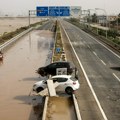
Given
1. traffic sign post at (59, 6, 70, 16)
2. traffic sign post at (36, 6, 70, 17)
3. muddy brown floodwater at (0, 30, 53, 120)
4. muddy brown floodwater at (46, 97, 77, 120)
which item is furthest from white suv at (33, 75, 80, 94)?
traffic sign post at (59, 6, 70, 16)

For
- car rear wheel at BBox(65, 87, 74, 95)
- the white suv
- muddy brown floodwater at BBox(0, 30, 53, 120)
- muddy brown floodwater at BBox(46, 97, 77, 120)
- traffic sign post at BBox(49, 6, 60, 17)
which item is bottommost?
muddy brown floodwater at BBox(0, 30, 53, 120)

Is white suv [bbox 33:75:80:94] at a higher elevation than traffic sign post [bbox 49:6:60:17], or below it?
below

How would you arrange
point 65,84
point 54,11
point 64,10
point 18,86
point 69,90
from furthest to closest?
point 54,11
point 64,10
point 18,86
point 65,84
point 69,90

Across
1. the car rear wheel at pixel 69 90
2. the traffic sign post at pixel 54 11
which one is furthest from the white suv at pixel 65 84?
the traffic sign post at pixel 54 11

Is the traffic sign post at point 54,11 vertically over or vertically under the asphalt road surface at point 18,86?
over

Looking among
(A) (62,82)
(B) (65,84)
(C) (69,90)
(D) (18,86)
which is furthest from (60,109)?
(D) (18,86)

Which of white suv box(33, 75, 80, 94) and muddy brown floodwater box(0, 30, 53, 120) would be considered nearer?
muddy brown floodwater box(0, 30, 53, 120)

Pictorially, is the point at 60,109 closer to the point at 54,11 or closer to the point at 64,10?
the point at 64,10

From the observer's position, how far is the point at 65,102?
21906mm

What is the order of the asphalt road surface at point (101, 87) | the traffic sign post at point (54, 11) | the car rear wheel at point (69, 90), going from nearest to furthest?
the asphalt road surface at point (101, 87) → the car rear wheel at point (69, 90) → the traffic sign post at point (54, 11)

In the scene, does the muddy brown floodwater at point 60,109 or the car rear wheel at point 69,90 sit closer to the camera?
the muddy brown floodwater at point 60,109

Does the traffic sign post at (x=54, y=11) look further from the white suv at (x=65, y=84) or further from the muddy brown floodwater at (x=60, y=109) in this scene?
the muddy brown floodwater at (x=60, y=109)

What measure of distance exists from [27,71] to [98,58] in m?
10.8

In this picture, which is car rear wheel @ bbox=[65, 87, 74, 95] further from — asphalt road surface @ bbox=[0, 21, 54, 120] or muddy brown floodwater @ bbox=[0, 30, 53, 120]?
asphalt road surface @ bbox=[0, 21, 54, 120]
